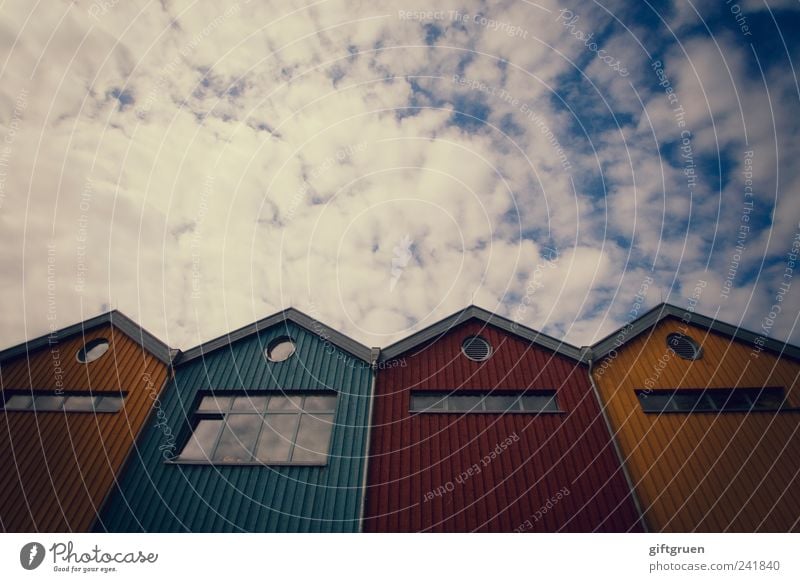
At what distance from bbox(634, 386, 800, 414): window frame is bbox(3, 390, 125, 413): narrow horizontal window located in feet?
59.4

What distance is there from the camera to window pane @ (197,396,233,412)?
13.8 m

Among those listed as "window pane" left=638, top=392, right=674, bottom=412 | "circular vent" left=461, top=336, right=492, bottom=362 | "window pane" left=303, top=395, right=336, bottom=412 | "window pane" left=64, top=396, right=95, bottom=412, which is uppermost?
"circular vent" left=461, top=336, right=492, bottom=362

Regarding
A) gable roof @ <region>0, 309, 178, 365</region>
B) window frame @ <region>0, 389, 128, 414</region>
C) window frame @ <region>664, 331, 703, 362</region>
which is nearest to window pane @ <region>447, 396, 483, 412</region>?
window frame @ <region>664, 331, 703, 362</region>

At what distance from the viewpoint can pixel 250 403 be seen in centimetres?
1383

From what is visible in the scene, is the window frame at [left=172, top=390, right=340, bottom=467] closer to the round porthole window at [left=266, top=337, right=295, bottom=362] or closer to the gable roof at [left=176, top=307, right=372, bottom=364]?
the round porthole window at [left=266, top=337, right=295, bottom=362]

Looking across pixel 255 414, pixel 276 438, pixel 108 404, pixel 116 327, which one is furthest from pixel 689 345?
pixel 116 327

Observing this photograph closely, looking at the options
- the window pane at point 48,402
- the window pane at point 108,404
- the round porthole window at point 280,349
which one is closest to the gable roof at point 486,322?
the round porthole window at point 280,349

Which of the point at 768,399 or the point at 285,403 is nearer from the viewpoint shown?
the point at 768,399

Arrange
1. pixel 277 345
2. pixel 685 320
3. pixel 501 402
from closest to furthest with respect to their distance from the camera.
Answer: pixel 501 402
pixel 685 320
pixel 277 345

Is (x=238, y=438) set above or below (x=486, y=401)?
below

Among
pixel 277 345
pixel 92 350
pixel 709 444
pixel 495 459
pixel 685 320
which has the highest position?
pixel 685 320

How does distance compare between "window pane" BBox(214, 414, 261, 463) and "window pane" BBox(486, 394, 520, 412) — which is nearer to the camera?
"window pane" BBox(214, 414, 261, 463)

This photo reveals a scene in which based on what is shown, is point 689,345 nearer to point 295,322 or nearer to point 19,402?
point 295,322

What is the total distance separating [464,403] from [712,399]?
322 inches
